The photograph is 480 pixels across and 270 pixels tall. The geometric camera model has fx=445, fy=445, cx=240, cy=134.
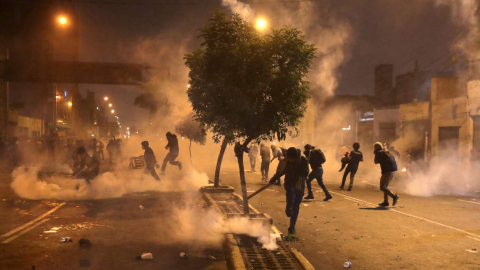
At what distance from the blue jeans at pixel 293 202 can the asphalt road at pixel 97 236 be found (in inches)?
59.2

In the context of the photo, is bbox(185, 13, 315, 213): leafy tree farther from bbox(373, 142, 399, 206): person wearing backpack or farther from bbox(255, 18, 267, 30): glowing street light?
bbox(373, 142, 399, 206): person wearing backpack

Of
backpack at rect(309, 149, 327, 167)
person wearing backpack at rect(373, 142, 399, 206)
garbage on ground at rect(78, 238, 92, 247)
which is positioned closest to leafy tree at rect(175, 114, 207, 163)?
backpack at rect(309, 149, 327, 167)

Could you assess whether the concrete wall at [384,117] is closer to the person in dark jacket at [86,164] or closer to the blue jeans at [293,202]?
the person in dark jacket at [86,164]

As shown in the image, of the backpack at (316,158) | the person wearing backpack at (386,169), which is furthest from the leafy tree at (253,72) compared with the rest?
the backpack at (316,158)

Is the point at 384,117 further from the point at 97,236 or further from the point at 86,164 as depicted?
the point at 97,236

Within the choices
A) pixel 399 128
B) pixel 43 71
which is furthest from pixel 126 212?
pixel 399 128

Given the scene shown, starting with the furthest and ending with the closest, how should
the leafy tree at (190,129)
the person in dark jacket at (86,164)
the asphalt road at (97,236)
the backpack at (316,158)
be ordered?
1. the leafy tree at (190,129)
2. the backpack at (316,158)
3. the person in dark jacket at (86,164)
4. the asphalt road at (97,236)

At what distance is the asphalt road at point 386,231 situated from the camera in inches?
255

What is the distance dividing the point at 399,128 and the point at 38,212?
3015 cm

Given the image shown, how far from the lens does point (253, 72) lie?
7.90 meters

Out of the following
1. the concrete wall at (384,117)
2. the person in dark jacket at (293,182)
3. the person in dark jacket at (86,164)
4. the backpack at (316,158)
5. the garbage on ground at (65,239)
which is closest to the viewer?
the garbage on ground at (65,239)

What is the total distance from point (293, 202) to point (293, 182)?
14.3 inches

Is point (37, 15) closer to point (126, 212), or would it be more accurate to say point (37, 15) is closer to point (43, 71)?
point (43, 71)

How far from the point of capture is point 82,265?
595 cm
